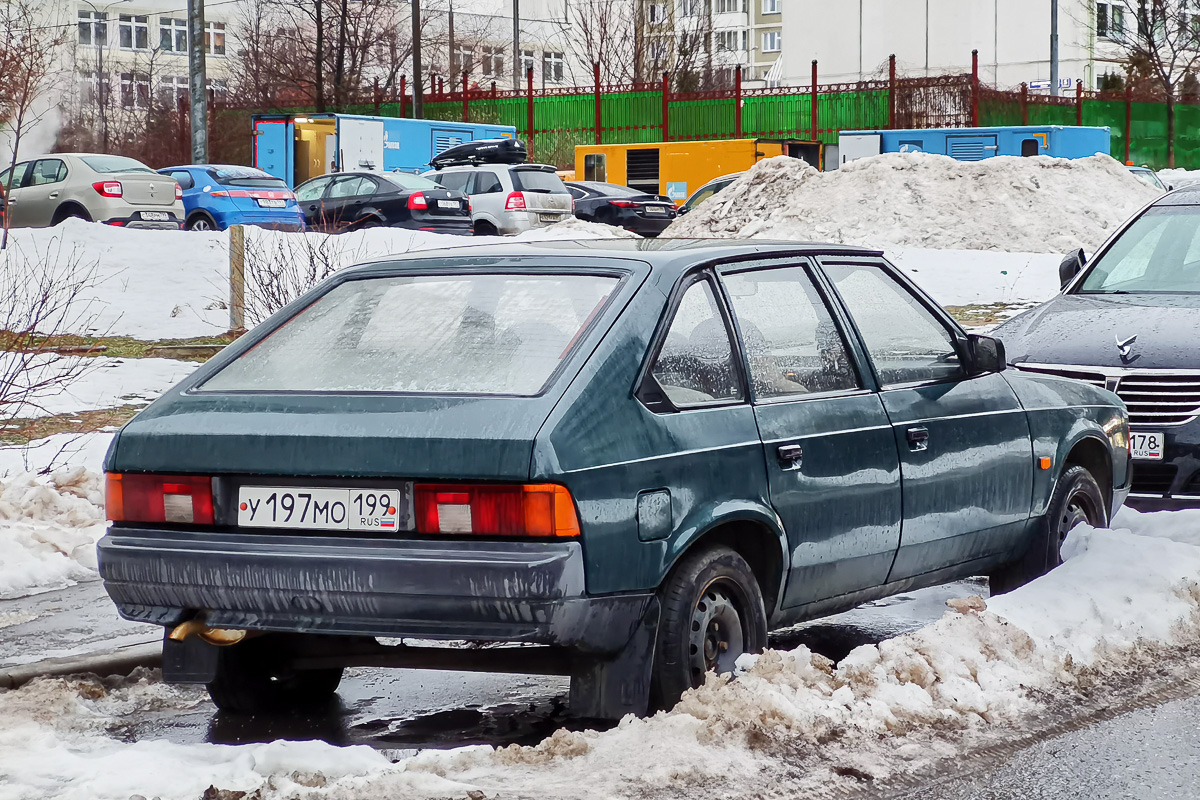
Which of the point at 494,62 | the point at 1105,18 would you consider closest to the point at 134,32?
the point at 494,62

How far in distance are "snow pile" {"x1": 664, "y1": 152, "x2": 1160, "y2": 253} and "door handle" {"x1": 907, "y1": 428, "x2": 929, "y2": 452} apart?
2226cm

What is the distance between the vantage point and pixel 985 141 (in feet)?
134

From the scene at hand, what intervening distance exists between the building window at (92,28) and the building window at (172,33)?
10.1 ft

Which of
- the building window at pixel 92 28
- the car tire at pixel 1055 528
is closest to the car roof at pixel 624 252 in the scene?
the car tire at pixel 1055 528

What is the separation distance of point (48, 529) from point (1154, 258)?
6069 mm

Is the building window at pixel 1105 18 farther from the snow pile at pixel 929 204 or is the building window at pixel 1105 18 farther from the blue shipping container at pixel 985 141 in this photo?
the snow pile at pixel 929 204

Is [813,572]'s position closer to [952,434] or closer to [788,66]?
[952,434]

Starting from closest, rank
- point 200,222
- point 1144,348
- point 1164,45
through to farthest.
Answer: point 1144,348
point 200,222
point 1164,45

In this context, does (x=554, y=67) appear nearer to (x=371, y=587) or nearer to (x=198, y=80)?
(x=198, y=80)

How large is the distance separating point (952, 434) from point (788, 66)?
2757 inches

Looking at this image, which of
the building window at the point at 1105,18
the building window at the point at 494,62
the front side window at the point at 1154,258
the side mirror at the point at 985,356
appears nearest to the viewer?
the side mirror at the point at 985,356

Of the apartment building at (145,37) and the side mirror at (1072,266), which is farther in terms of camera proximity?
the apartment building at (145,37)

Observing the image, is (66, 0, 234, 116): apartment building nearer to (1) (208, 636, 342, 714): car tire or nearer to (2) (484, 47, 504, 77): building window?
(2) (484, 47, 504, 77): building window

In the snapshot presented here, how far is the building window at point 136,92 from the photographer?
62350 millimetres
